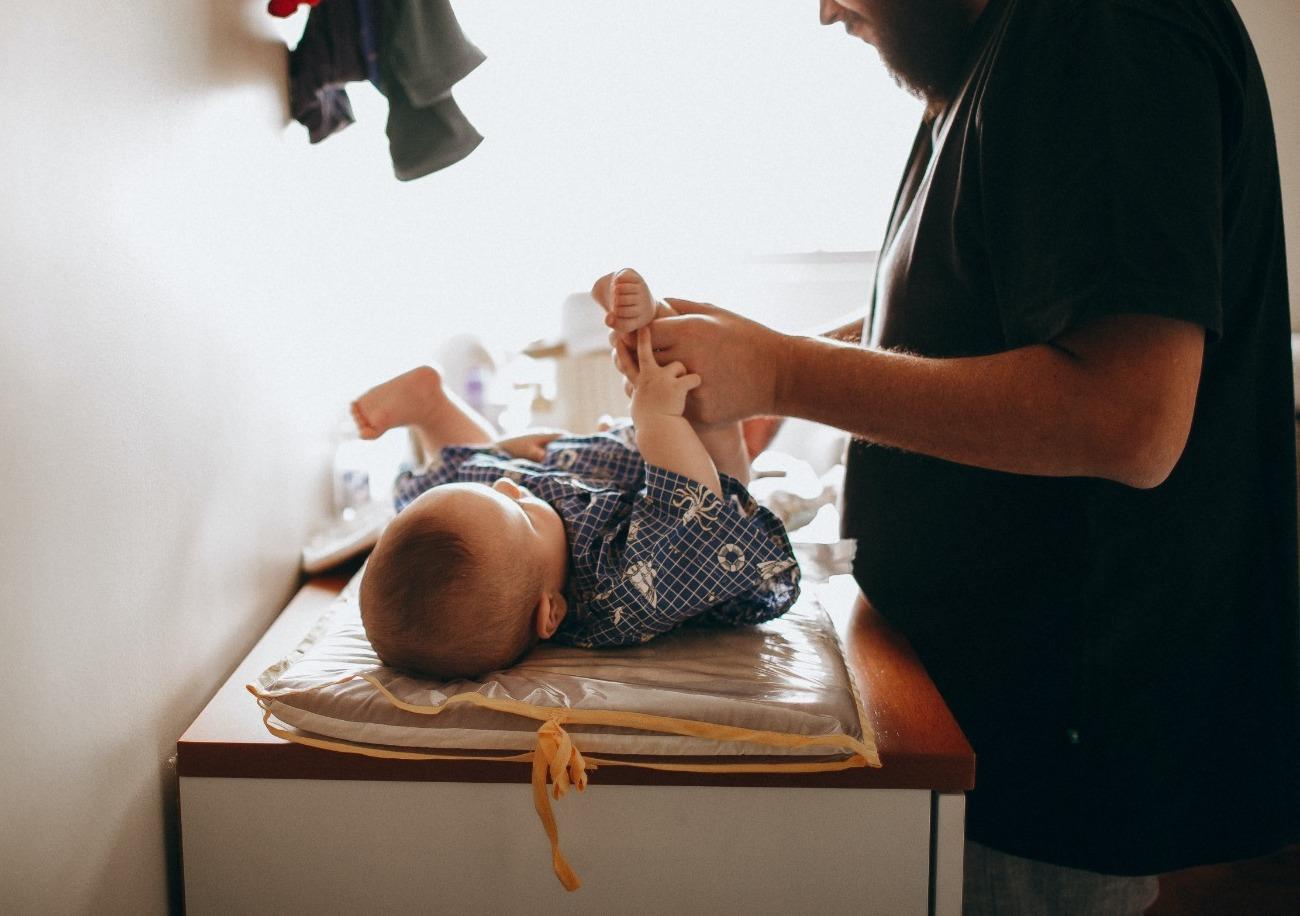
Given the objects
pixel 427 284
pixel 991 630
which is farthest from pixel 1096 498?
pixel 427 284

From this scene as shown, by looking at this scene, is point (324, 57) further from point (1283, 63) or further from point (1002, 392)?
point (1283, 63)

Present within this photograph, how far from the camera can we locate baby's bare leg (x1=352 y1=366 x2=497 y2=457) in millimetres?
1397

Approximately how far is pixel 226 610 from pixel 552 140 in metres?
1.76

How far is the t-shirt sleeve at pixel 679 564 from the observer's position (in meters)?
1.03

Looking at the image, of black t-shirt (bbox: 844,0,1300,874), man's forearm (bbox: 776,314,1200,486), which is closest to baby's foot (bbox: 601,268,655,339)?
man's forearm (bbox: 776,314,1200,486)

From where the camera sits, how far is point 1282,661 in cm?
94

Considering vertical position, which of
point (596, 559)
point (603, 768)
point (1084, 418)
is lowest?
point (603, 768)

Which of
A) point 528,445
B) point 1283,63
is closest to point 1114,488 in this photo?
point 528,445

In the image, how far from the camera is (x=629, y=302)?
3.26 ft

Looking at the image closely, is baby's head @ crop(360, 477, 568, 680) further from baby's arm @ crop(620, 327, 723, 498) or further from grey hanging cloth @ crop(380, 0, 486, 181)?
grey hanging cloth @ crop(380, 0, 486, 181)

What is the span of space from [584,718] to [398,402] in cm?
71

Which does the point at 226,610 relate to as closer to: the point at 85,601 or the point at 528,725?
the point at 85,601

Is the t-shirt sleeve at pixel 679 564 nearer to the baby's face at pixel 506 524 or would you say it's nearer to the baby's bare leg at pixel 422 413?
the baby's face at pixel 506 524

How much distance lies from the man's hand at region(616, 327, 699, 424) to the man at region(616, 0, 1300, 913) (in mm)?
16
